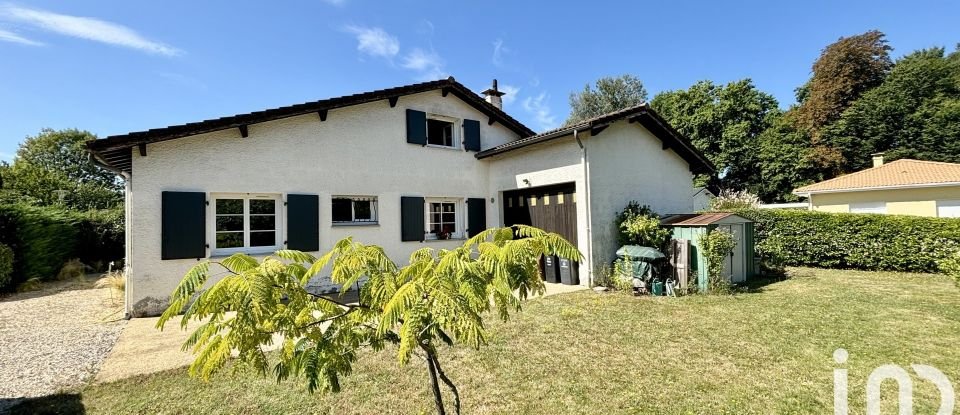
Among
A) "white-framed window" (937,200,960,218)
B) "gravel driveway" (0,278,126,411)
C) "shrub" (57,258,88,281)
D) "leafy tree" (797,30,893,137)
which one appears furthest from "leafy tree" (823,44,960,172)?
"shrub" (57,258,88,281)

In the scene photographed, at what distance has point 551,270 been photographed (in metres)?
10.3

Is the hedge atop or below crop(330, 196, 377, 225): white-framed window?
below

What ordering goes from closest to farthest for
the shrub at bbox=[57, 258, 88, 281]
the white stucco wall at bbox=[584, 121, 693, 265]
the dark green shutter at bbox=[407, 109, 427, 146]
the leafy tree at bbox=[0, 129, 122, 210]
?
the white stucco wall at bbox=[584, 121, 693, 265] < the dark green shutter at bbox=[407, 109, 427, 146] < the shrub at bbox=[57, 258, 88, 281] < the leafy tree at bbox=[0, 129, 122, 210]

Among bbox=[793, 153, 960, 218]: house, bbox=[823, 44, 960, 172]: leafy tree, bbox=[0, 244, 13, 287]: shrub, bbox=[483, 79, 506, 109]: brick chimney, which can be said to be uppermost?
bbox=[823, 44, 960, 172]: leafy tree

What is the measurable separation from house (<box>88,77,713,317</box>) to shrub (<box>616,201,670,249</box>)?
279 millimetres

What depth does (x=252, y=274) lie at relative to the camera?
6.36 ft

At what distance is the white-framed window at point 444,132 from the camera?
11758 millimetres

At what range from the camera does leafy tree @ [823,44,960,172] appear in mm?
25891

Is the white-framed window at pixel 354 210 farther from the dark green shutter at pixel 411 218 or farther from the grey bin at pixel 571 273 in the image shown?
the grey bin at pixel 571 273

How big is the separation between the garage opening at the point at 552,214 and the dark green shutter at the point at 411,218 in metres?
2.93

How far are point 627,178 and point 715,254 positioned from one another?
2.98 m

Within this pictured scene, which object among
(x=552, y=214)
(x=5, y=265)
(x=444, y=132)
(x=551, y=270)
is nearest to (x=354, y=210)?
(x=444, y=132)

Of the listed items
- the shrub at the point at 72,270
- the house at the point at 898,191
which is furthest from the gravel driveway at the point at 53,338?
the house at the point at 898,191

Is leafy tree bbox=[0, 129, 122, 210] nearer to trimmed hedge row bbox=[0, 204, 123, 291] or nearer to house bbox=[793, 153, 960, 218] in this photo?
trimmed hedge row bbox=[0, 204, 123, 291]
